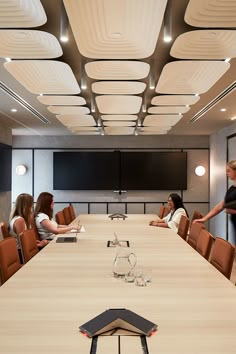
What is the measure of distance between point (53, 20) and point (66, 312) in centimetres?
222

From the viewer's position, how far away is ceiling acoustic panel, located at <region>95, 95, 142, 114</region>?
4195mm

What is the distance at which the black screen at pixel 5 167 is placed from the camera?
7.16m

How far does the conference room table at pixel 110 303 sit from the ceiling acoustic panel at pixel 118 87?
1720mm

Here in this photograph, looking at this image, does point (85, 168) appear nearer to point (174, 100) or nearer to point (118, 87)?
point (174, 100)

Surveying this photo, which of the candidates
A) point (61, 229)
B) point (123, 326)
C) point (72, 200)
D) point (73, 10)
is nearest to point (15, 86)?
point (61, 229)

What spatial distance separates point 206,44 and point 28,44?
4.28 ft

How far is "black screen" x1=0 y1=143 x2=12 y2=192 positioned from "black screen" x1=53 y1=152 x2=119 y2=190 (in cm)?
183

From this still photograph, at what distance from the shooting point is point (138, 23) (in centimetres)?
221

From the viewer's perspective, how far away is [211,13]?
6.91ft

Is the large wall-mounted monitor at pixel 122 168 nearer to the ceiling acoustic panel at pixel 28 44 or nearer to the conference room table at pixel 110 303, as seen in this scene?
the conference room table at pixel 110 303

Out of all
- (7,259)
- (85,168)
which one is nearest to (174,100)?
(7,259)

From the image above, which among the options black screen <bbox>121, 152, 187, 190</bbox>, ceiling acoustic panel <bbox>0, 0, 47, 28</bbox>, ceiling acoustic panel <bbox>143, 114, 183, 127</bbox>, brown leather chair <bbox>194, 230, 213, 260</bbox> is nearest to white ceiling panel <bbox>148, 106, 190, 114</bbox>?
ceiling acoustic panel <bbox>143, 114, 183, 127</bbox>

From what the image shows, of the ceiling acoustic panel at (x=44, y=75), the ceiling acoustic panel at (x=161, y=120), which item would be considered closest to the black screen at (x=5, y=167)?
the ceiling acoustic panel at (x=161, y=120)

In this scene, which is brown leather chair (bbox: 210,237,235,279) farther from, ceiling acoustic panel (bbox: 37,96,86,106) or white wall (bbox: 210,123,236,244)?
white wall (bbox: 210,123,236,244)
